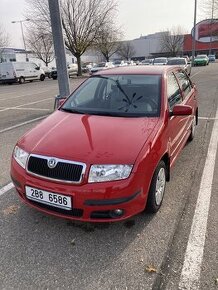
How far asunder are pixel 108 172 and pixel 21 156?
1045 mm

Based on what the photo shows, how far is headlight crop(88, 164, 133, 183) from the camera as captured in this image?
9.11ft

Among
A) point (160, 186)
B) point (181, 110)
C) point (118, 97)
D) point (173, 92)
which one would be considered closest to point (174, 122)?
point (181, 110)

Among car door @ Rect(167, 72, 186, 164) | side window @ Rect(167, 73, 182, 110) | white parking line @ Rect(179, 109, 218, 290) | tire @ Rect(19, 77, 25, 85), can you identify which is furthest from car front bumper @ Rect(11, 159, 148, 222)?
tire @ Rect(19, 77, 25, 85)

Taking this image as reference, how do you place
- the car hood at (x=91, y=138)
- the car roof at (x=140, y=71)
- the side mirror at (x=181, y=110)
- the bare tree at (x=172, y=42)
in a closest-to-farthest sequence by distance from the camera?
the car hood at (x=91, y=138) < the side mirror at (x=181, y=110) < the car roof at (x=140, y=71) < the bare tree at (x=172, y=42)

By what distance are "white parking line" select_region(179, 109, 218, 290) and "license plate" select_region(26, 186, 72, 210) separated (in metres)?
1.18

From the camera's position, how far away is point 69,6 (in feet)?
104

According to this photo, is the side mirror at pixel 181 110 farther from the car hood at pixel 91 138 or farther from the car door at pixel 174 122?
the car hood at pixel 91 138

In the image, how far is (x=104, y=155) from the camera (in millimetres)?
2887

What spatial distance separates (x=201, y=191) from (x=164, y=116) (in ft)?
3.79

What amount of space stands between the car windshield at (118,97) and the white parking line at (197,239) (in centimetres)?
124

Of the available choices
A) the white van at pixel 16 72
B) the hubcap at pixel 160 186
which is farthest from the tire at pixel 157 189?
the white van at pixel 16 72

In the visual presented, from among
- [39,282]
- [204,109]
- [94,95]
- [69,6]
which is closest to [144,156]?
[39,282]

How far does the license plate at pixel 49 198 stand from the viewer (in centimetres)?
283

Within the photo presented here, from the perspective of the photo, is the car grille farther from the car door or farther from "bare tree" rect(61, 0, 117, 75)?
"bare tree" rect(61, 0, 117, 75)
